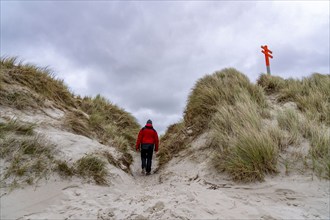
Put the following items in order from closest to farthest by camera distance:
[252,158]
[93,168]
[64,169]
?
[64,169]
[252,158]
[93,168]

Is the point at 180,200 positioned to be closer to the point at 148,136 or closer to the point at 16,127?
the point at 16,127

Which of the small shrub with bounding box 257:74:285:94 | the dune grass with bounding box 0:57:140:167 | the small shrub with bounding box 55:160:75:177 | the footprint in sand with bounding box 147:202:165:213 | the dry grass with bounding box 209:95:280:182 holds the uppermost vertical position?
the small shrub with bounding box 257:74:285:94

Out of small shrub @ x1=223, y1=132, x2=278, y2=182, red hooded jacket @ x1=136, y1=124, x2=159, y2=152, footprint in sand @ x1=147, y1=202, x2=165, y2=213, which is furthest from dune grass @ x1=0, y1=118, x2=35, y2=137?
small shrub @ x1=223, y1=132, x2=278, y2=182

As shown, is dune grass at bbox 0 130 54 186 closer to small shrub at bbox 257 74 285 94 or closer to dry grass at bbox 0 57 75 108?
dry grass at bbox 0 57 75 108

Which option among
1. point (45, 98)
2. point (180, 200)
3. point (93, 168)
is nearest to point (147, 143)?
point (93, 168)

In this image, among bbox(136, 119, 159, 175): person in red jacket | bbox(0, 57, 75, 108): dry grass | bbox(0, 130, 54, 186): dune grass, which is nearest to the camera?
bbox(0, 130, 54, 186): dune grass

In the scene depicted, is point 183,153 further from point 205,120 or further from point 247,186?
point 247,186

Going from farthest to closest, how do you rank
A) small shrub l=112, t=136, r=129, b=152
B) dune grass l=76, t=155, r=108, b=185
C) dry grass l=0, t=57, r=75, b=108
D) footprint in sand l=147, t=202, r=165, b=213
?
1. small shrub l=112, t=136, r=129, b=152
2. dry grass l=0, t=57, r=75, b=108
3. dune grass l=76, t=155, r=108, b=185
4. footprint in sand l=147, t=202, r=165, b=213

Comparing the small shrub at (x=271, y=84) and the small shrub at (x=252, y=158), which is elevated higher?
the small shrub at (x=271, y=84)

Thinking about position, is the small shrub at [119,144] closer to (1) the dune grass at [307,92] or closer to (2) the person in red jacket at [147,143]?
(2) the person in red jacket at [147,143]

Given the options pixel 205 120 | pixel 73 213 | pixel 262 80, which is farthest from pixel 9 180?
pixel 262 80

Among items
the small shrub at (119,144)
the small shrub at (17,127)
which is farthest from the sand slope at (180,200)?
the small shrub at (119,144)

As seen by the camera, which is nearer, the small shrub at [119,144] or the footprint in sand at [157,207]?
the footprint in sand at [157,207]

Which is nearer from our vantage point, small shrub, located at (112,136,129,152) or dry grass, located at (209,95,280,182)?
dry grass, located at (209,95,280,182)
